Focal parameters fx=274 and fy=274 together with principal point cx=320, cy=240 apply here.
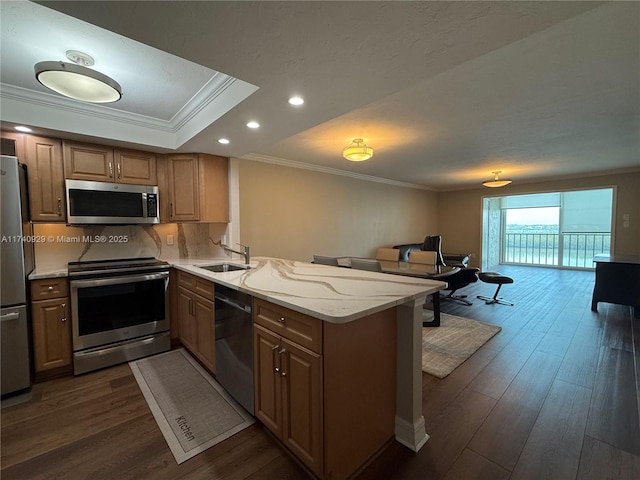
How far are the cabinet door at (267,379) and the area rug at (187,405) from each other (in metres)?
0.27

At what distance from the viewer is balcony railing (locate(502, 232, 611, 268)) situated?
24.0 feet

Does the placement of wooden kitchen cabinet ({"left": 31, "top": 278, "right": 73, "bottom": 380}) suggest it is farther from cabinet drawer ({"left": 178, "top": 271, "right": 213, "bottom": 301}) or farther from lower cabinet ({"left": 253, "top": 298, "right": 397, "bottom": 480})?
lower cabinet ({"left": 253, "top": 298, "right": 397, "bottom": 480})

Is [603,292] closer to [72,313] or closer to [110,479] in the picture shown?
[110,479]

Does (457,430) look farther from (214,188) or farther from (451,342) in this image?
(214,188)

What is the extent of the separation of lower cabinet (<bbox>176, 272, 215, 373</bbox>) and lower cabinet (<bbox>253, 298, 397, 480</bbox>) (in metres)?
0.79

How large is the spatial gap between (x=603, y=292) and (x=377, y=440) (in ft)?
14.5

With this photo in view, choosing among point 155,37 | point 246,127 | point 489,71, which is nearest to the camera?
point 155,37

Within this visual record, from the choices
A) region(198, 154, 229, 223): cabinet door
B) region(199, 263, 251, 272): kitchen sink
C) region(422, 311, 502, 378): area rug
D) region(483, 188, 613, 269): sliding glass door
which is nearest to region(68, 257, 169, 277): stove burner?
region(199, 263, 251, 272): kitchen sink

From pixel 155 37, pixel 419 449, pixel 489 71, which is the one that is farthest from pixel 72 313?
pixel 489 71

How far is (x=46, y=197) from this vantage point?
2533 mm

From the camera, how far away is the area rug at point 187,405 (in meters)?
1.72

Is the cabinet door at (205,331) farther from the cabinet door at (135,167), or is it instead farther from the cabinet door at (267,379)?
the cabinet door at (135,167)

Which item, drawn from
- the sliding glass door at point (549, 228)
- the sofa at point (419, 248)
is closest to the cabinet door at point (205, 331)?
the sofa at point (419, 248)

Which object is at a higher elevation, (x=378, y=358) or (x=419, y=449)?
(x=378, y=358)
